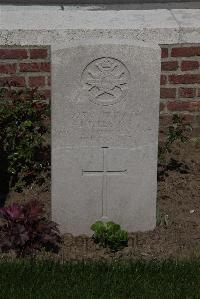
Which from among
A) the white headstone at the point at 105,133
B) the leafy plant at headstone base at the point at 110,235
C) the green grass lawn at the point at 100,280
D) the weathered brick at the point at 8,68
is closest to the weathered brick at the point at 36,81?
the weathered brick at the point at 8,68

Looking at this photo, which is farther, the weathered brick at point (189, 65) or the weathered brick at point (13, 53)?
the weathered brick at point (189, 65)

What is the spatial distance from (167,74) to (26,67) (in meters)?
1.09

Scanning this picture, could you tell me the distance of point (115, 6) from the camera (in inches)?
296

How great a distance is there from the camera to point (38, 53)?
695 centimetres

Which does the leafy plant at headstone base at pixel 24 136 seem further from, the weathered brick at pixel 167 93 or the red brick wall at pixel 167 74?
the weathered brick at pixel 167 93

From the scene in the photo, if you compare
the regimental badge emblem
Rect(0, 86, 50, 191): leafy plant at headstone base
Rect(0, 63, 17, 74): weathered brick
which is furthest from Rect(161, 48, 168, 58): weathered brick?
the regimental badge emblem

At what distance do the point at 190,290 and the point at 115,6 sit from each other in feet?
10.3

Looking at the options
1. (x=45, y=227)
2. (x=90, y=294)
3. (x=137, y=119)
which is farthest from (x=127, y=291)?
(x=137, y=119)

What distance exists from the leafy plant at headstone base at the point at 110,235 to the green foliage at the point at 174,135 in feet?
3.41

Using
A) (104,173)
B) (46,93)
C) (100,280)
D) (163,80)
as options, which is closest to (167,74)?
(163,80)

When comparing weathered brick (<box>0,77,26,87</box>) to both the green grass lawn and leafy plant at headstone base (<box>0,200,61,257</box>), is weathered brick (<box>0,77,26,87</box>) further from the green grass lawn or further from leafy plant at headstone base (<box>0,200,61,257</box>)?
the green grass lawn

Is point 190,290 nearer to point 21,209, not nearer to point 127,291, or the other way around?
point 127,291

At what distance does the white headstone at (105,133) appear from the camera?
548 cm

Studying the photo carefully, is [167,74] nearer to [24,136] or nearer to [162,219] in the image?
[24,136]
